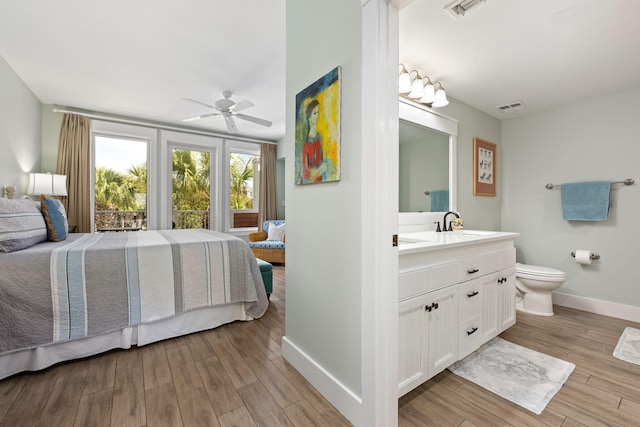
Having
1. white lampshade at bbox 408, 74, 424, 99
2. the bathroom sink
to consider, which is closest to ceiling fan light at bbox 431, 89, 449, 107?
white lampshade at bbox 408, 74, 424, 99

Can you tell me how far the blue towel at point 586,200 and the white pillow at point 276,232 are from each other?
156 inches

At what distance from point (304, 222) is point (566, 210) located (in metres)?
3.06

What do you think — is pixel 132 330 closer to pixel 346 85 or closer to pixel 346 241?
pixel 346 241

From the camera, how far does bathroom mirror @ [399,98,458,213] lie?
8.21ft

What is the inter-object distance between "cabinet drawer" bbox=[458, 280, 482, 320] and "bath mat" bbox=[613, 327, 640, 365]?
1161 mm

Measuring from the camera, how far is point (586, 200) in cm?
289

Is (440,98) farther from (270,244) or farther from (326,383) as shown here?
(270,244)

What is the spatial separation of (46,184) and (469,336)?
4.61 metres

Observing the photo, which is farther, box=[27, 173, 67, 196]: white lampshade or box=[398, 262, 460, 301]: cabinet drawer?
box=[27, 173, 67, 196]: white lampshade

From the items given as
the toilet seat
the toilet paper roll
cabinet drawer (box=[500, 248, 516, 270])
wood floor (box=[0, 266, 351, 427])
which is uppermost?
cabinet drawer (box=[500, 248, 516, 270])

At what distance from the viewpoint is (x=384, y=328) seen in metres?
1.20

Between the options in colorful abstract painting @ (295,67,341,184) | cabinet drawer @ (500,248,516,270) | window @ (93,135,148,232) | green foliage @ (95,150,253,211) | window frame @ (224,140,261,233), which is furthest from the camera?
window frame @ (224,140,261,233)

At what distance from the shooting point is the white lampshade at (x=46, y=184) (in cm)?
321

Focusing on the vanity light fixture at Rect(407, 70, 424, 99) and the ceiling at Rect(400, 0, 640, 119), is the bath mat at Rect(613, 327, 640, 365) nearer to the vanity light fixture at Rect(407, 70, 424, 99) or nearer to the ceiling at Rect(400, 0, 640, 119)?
the ceiling at Rect(400, 0, 640, 119)
